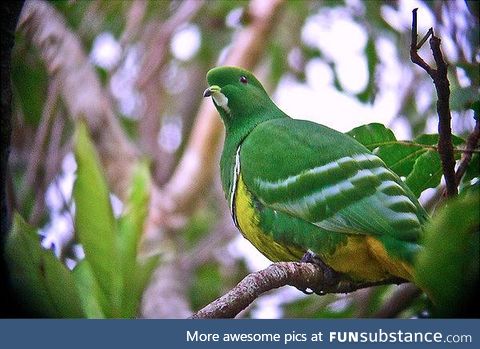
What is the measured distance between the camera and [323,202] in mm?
1147

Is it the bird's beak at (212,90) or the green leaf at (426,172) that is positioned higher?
the bird's beak at (212,90)

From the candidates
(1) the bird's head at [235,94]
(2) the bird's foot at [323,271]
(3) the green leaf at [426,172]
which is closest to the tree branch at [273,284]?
(2) the bird's foot at [323,271]

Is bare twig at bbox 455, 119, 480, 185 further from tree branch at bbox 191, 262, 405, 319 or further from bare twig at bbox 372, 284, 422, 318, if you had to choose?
bare twig at bbox 372, 284, 422, 318

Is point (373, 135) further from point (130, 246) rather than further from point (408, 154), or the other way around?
point (130, 246)

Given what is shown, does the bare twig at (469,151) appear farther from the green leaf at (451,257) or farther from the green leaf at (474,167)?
the green leaf at (451,257)

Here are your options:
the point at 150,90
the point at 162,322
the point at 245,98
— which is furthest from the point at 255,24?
the point at 162,322

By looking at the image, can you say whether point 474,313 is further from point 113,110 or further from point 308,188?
point 113,110

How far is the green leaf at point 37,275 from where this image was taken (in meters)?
0.88

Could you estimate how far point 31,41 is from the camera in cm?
189

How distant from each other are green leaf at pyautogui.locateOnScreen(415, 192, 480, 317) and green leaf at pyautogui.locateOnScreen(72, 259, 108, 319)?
1.58 feet

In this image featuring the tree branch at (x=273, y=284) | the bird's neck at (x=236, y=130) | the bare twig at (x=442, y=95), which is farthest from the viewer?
the bird's neck at (x=236, y=130)

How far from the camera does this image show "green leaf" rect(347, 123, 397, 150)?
1.23 meters

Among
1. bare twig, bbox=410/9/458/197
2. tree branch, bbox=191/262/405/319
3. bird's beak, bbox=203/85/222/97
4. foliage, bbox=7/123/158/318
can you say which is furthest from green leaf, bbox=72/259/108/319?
bare twig, bbox=410/9/458/197

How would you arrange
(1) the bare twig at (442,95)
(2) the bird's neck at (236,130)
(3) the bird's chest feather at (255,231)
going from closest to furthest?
(1) the bare twig at (442,95) < (3) the bird's chest feather at (255,231) < (2) the bird's neck at (236,130)
